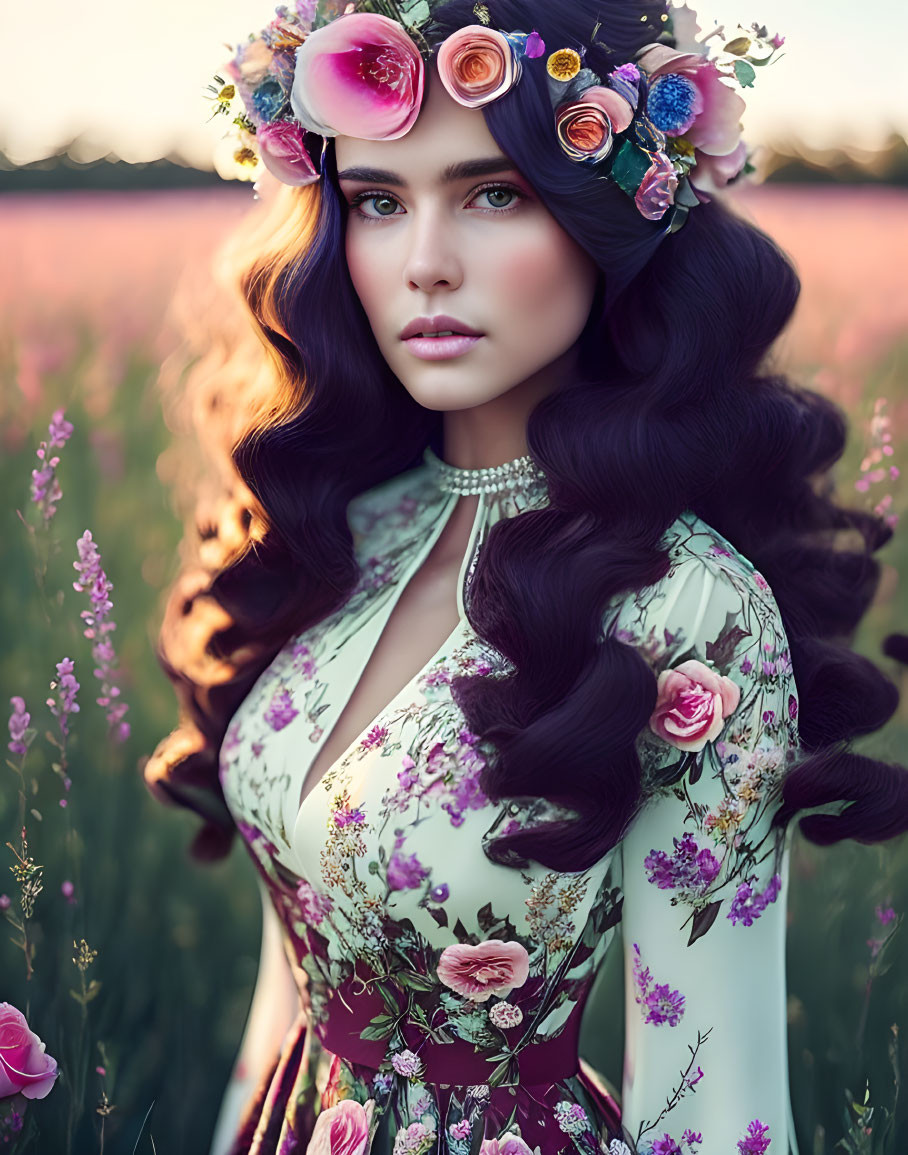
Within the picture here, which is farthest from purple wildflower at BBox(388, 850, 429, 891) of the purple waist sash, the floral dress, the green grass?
the green grass

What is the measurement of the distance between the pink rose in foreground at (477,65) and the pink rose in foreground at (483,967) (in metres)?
0.82

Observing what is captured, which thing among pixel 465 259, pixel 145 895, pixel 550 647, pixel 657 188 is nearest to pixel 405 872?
pixel 550 647

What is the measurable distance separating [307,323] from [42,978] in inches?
41.5

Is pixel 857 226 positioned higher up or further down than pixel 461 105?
further down

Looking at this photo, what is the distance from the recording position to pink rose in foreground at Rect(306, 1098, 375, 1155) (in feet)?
4.08

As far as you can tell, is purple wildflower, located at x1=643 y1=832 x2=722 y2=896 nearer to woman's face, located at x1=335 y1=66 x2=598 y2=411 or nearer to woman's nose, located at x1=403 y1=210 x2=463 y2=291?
woman's face, located at x1=335 y1=66 x2=598 y2=411

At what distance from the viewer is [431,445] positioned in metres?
1.53

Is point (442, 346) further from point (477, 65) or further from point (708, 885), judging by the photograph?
point (708, 885)

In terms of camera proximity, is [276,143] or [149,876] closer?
[276,143]

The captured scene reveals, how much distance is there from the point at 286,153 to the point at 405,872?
787mm

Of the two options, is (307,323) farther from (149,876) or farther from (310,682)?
(149,876)

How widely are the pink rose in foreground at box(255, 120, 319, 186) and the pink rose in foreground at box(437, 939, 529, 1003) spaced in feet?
2.76

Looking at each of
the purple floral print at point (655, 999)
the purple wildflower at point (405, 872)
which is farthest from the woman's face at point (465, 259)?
the purple floral print at point (655, 999)

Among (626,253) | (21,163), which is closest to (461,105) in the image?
(626,253)
